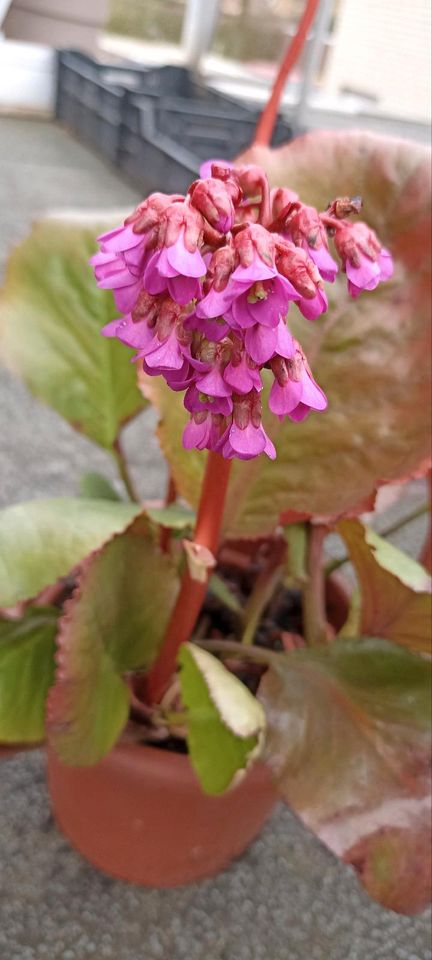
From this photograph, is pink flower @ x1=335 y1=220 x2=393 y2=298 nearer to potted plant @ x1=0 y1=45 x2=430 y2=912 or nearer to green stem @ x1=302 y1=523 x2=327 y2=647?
potted plant @ x1=0 y1=45 x2=430 y2=912

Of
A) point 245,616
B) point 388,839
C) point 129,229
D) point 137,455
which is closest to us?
point 129,229

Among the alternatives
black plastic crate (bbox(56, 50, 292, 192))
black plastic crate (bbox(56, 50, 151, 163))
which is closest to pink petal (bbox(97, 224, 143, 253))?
black plastic crate (bbox(56, 50, 292, 192))

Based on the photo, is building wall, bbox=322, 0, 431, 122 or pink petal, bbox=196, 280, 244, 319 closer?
pink petal, bbox=196, 280, 244, 319

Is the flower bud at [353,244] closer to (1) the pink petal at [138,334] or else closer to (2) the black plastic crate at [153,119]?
(1) the pink petal at [138,334]

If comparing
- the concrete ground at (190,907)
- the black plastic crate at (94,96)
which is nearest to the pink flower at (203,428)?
the concrete ground at (190,907)

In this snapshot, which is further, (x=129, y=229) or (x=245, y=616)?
(x=245, y=616)

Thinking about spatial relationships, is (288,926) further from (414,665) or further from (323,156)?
(323,156)

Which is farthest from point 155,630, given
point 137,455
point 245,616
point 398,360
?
point 137,455
